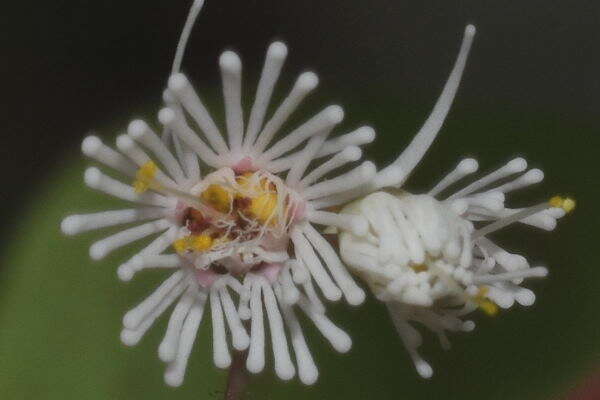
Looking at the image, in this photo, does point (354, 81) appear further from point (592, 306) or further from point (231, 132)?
point (231, 132)

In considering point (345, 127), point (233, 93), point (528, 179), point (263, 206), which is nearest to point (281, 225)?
point (263, 206)

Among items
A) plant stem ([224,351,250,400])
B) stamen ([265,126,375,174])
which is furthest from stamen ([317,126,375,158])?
plant stem ([224,351,250,400])

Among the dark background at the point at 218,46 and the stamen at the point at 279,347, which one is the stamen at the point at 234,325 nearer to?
the stamen at the point at 279,347

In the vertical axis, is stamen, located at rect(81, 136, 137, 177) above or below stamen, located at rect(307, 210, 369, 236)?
above

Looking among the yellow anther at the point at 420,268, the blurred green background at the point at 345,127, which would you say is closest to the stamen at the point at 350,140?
the yellow anther at the point at 420,268

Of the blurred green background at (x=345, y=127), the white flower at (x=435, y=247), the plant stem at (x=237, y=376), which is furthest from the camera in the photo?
the blurred green background at (x=345, y=127)

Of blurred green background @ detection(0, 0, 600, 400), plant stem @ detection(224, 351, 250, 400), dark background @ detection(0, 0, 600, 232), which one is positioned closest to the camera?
plant stem @ detection(224, 351, 250, 400)

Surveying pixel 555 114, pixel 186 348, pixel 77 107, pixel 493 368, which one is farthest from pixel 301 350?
pixel 77 107

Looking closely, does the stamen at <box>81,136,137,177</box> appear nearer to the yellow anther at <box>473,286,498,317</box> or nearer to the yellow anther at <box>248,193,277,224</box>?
the yellow anther at <box>248,193,277,224</box>
